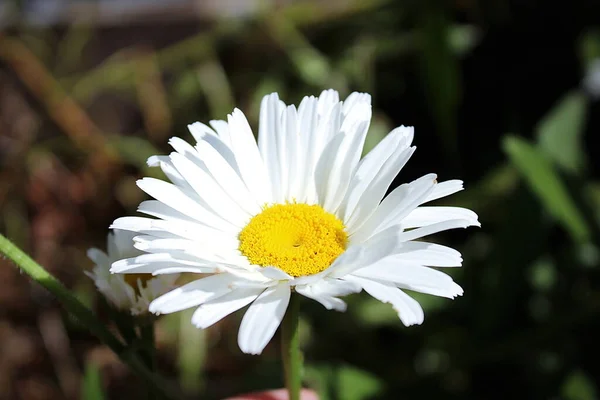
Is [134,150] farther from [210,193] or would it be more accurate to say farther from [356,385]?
[210,193]

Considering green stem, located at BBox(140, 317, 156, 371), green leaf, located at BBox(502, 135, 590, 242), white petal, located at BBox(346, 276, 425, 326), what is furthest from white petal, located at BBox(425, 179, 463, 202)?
green leaf, located at BBox(502, 135, 590, 242)

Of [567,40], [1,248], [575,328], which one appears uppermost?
[567,40]

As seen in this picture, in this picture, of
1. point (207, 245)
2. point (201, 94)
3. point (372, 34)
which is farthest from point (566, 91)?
point (207, 245)

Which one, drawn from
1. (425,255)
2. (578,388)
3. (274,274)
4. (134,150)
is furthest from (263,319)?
(134,150)

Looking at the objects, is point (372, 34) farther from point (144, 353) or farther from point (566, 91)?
point (144, 353)

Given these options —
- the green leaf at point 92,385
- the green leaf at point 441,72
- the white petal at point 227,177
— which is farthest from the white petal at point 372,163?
the green leaf at point 441,72

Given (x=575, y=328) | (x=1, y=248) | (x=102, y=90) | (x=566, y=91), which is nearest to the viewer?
(x=1, y=248)

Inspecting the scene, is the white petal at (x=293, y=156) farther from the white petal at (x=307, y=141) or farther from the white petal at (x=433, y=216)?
the white petal at (x=433, y=216)

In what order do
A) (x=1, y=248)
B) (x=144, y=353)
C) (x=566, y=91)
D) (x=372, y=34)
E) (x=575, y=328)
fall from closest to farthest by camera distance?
1. (x=1, y=248)
2. (x=144, y=353)
3. (x=575, y=328)
4. (x=566, y=91)
5. (x=372, y=34)

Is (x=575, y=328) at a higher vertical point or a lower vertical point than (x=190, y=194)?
lower
